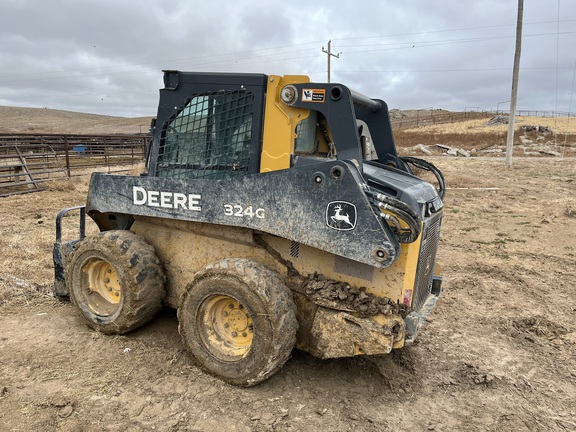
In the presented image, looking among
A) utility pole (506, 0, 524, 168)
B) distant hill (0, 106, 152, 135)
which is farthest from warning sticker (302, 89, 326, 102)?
distant hill (0, 106, 152, 135)

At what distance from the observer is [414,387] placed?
3832mm

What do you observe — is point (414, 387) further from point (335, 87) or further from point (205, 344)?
point (335, 87)

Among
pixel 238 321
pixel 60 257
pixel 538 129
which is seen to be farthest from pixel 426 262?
pixel 538 129

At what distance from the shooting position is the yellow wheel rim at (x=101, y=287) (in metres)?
4.49

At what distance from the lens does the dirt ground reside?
330cm

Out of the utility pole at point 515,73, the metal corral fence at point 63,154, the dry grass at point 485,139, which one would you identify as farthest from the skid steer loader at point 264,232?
the dry grass at point 485,139

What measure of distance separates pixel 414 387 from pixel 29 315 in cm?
395

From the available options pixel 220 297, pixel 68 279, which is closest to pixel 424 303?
pixel 220 297

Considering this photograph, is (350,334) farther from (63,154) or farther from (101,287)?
(63,154)

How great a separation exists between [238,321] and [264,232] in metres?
0.77

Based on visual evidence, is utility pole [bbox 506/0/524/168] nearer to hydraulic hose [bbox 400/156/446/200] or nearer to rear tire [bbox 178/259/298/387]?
hydraulic hose [bbox 400/156/446/200]

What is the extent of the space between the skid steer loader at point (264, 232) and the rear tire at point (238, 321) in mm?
10

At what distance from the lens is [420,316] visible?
12.2ft

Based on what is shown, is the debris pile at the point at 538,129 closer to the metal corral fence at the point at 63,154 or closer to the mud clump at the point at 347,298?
the metal corral fence at the point at 63,154
